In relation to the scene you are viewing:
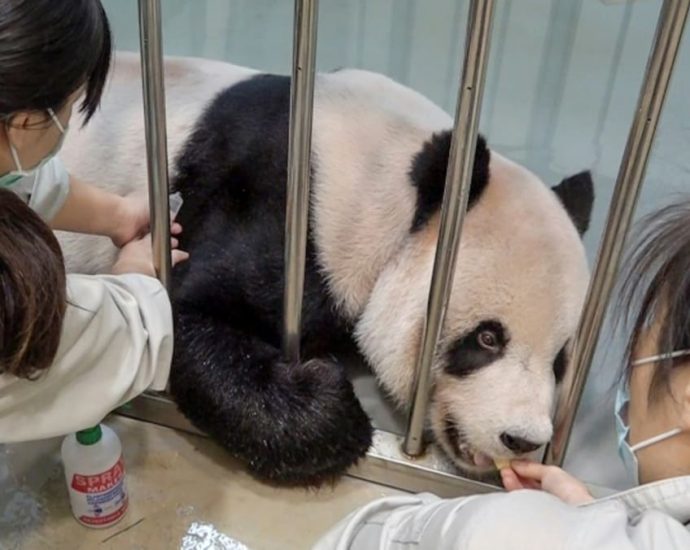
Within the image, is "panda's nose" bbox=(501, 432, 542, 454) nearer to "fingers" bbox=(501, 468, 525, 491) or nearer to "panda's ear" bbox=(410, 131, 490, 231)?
"fingers" bbox=(501, 468, 525, 491)

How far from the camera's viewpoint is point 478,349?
1.02 meters

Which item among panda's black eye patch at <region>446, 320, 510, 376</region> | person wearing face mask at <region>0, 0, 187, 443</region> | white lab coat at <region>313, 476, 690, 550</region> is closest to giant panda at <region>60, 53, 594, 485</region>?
panda's black eye patch at <region>446, 320, 510, 376</region>

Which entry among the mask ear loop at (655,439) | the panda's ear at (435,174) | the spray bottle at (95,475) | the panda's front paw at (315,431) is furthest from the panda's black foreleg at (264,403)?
the mask ear loop at (655,439)

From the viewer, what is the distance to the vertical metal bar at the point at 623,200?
2.36 feet

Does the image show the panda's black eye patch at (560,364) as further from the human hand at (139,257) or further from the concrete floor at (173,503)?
the human hand at (139,257)

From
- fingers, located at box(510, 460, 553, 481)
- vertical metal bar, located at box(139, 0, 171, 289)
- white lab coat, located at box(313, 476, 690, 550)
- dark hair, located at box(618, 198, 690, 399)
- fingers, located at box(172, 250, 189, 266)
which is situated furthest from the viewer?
fingers, located at box(172, 250, 189, 266)

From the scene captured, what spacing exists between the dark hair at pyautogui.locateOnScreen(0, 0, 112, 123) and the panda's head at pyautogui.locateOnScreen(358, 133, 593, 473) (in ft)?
1.28

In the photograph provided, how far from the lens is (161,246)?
3.16 feet

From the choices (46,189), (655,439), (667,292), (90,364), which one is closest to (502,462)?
(655,439)

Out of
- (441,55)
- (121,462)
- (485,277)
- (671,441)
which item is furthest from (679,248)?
(441,55)

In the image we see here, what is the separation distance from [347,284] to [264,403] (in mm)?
161

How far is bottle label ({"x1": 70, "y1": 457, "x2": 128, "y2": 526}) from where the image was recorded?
3.17 ft

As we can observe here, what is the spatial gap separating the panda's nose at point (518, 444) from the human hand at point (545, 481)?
0.02 metres

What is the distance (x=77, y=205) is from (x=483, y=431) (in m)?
0.49
